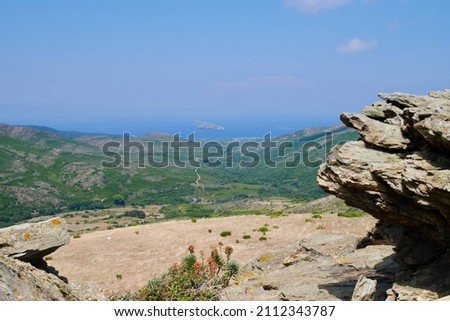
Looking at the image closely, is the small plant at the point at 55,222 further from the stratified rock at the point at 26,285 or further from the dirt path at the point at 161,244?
the dirt path at the point at 161,244

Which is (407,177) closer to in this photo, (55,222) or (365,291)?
(365,291)

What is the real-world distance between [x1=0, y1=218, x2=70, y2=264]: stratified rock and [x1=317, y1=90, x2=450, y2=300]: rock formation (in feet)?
48.0

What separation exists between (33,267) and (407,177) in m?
16.0

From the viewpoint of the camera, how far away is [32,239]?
2297cm

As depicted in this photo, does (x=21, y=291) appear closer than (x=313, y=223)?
Yes

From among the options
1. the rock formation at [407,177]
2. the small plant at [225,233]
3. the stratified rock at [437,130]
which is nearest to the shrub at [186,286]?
the rock formation at [407,177]

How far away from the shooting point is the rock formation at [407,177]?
48.4ft

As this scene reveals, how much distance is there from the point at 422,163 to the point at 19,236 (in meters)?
19.1

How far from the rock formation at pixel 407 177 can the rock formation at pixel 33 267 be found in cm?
1201

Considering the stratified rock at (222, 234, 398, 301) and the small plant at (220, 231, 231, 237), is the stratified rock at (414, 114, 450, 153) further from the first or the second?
the small plant at (220, 231, 231, 237)

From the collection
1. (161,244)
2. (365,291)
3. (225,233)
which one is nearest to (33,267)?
(365,291)
